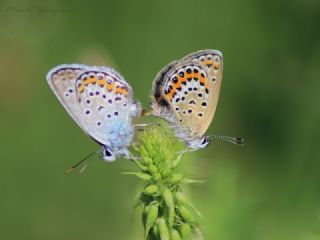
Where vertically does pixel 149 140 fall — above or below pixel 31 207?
above

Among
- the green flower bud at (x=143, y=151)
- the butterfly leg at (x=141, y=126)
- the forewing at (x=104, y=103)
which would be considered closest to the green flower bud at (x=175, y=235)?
the green flower bud at (x=143, y=151)

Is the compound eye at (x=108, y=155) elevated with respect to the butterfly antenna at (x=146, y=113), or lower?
lower

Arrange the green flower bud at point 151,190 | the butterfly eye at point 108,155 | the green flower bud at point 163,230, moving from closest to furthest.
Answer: the green flower bud at point 163,230, the green flower bud at point 151,190, the butterfly eye at point 108,155

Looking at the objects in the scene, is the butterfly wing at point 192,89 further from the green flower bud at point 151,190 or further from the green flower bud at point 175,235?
the green flower bud at point 175,235

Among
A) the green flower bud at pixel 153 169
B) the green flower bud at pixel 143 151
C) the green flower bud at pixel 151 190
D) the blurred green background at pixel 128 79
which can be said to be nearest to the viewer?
the green flower bud at pixel 151 190

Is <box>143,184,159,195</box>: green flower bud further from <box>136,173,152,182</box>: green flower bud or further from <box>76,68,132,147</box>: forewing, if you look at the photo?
Answer: <box>76,68,132,147</box>: forewing

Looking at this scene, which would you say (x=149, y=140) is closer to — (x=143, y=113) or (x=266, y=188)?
(x=143, y=113)

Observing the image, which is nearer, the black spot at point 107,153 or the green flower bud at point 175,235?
the green flower bud at point 175,235

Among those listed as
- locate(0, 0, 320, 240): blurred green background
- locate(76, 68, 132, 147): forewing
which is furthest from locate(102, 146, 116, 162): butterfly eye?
locate(0, 0, 320, 240): blurred green background

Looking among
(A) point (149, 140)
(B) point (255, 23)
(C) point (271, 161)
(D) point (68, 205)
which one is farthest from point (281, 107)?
(A) point (149, 140)
